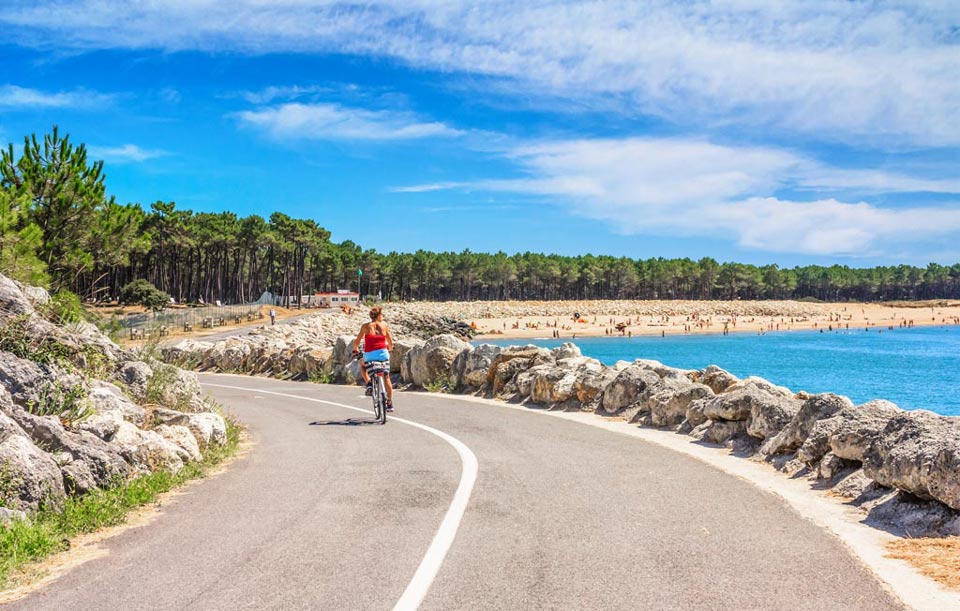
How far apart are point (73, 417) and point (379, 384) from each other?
5.83 m

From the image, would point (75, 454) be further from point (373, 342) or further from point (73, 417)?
point (373, 342)

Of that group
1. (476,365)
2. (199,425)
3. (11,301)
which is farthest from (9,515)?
(476,365)

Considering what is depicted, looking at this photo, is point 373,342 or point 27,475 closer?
point 27,475

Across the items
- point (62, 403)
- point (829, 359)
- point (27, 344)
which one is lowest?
point (829, 359)

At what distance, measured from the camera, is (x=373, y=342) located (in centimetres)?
1355

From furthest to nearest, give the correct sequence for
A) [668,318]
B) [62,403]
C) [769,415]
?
1. [668,318]
2. [769,415]
3. [62,403]

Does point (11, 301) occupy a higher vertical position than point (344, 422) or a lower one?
higher

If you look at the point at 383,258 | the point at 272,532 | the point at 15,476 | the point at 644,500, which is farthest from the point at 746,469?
the point at 383,258

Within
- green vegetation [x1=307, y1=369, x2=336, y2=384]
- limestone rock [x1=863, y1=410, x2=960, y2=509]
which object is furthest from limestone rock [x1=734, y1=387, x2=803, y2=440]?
green vegetation [x1=307, y1=369, x2=336, y2=384]

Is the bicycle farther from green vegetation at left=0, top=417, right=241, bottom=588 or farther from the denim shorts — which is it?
green vegetation at left=0, top=417, right=241, bottom=588

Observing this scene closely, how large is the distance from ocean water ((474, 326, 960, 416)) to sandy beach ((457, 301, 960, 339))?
27.1 feet

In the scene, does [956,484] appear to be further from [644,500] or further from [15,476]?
[15,476]

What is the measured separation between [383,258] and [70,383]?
465ft

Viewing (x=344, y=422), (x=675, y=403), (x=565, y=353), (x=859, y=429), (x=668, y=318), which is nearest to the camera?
(x=859, y=429)
